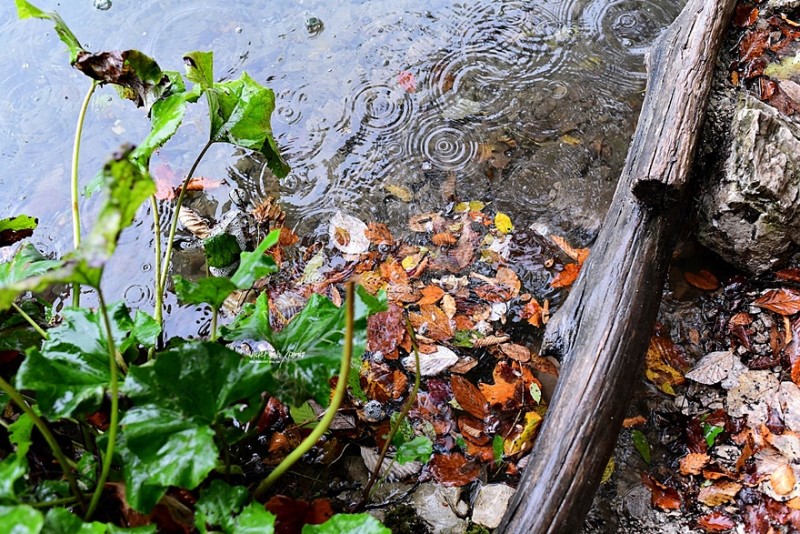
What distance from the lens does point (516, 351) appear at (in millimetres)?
2225

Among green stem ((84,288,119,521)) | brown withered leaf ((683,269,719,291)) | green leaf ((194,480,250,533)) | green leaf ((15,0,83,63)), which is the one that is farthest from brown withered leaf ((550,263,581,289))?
green leaf ((15,0,83,63))

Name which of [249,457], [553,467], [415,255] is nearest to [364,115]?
[415,255]

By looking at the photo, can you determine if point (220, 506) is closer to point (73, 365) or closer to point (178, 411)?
point (178, 411)

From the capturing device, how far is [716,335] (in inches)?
89.1

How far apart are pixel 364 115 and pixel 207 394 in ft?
6.88

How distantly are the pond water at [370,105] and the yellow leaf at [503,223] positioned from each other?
0.04 metres

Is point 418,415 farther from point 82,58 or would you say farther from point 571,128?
point 571,128

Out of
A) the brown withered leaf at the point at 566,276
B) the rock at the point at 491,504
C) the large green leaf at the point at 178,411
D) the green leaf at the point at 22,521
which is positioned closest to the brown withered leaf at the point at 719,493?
the rock at the point at 491,504

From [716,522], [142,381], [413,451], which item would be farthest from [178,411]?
[716,522]

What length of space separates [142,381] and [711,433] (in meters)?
1.86

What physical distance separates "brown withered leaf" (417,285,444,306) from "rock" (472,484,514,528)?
749 millimetres

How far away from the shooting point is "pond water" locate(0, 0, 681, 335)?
8.79 feet

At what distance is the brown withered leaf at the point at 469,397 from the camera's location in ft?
6.79

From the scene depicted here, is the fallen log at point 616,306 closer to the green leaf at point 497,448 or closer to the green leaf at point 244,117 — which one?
the green leaf at point 497,448
